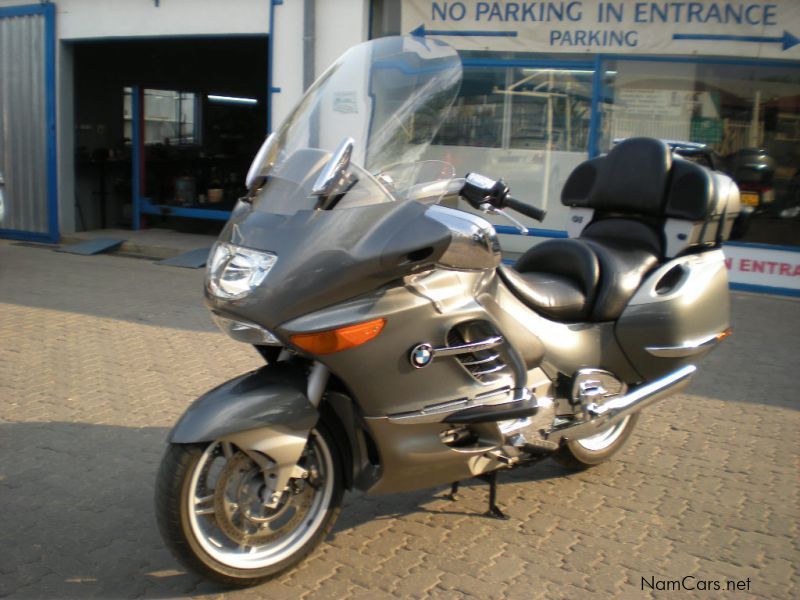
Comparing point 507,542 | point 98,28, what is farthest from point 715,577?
point 98,28

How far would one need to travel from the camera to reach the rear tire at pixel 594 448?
4535mm

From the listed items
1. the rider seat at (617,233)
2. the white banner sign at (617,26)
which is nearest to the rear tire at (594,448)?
the rider seat at (617,233)

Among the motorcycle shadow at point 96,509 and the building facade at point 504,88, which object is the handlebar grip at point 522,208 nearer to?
the motorcycle shadow at point 96,509

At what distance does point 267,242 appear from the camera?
3.19 metres

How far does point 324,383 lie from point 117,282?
739 centimetres

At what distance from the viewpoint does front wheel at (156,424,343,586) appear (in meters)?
3.14

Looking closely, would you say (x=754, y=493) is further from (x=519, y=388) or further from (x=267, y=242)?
(x=267, y=242)

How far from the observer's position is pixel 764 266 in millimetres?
9867

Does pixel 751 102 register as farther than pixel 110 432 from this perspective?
Yes

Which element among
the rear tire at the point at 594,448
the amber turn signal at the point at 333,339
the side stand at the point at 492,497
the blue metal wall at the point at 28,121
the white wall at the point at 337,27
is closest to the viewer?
the amber turn signal at the point at 333,339

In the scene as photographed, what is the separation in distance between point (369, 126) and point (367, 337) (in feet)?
2.90

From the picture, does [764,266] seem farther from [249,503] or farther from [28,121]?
[28,121]

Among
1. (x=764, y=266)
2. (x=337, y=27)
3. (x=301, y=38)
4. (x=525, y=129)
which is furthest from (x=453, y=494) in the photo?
(x=301, y=38)

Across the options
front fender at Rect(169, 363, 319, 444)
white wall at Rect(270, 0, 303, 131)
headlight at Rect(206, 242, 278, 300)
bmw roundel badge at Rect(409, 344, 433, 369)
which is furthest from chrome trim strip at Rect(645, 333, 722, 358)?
white wall at Rect(270, 0, 303, 131)
